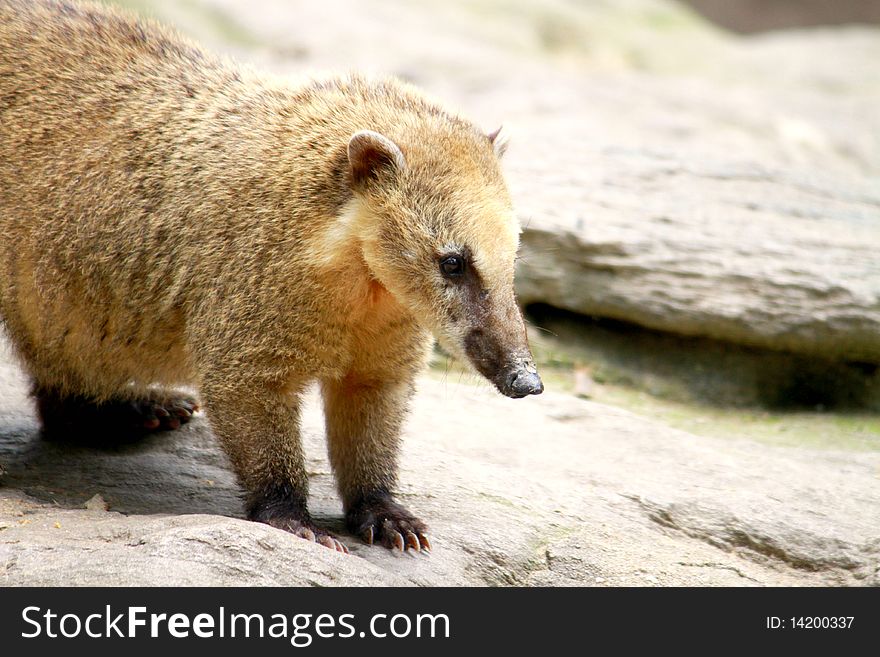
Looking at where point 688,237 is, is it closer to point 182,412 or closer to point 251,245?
point 182,412

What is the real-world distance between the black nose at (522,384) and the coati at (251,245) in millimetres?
11

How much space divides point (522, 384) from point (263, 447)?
138 centimetres

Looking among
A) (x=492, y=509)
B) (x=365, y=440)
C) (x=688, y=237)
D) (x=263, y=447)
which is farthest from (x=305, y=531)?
(x=688, y=237)

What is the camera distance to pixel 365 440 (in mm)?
6242

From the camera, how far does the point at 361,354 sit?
596 cm

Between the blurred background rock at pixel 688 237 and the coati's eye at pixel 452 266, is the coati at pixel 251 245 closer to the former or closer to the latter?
the coati's eye at pixel 452 266

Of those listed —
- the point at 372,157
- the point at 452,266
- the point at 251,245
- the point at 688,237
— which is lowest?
the point at 688,237

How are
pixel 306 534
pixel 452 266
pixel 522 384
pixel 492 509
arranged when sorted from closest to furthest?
pixel 522 384, pixel 452 266, pixel 306 534, pixel 492 509

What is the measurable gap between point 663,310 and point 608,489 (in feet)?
9.11

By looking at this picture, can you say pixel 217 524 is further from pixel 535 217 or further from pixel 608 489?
pixel 535 217

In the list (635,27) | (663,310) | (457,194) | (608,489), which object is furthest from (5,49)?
(635,27)

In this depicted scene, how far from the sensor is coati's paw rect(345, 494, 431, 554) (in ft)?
19.4

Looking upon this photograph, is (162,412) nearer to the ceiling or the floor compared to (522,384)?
nearer to the floor

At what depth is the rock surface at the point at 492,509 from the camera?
5.05 metres
